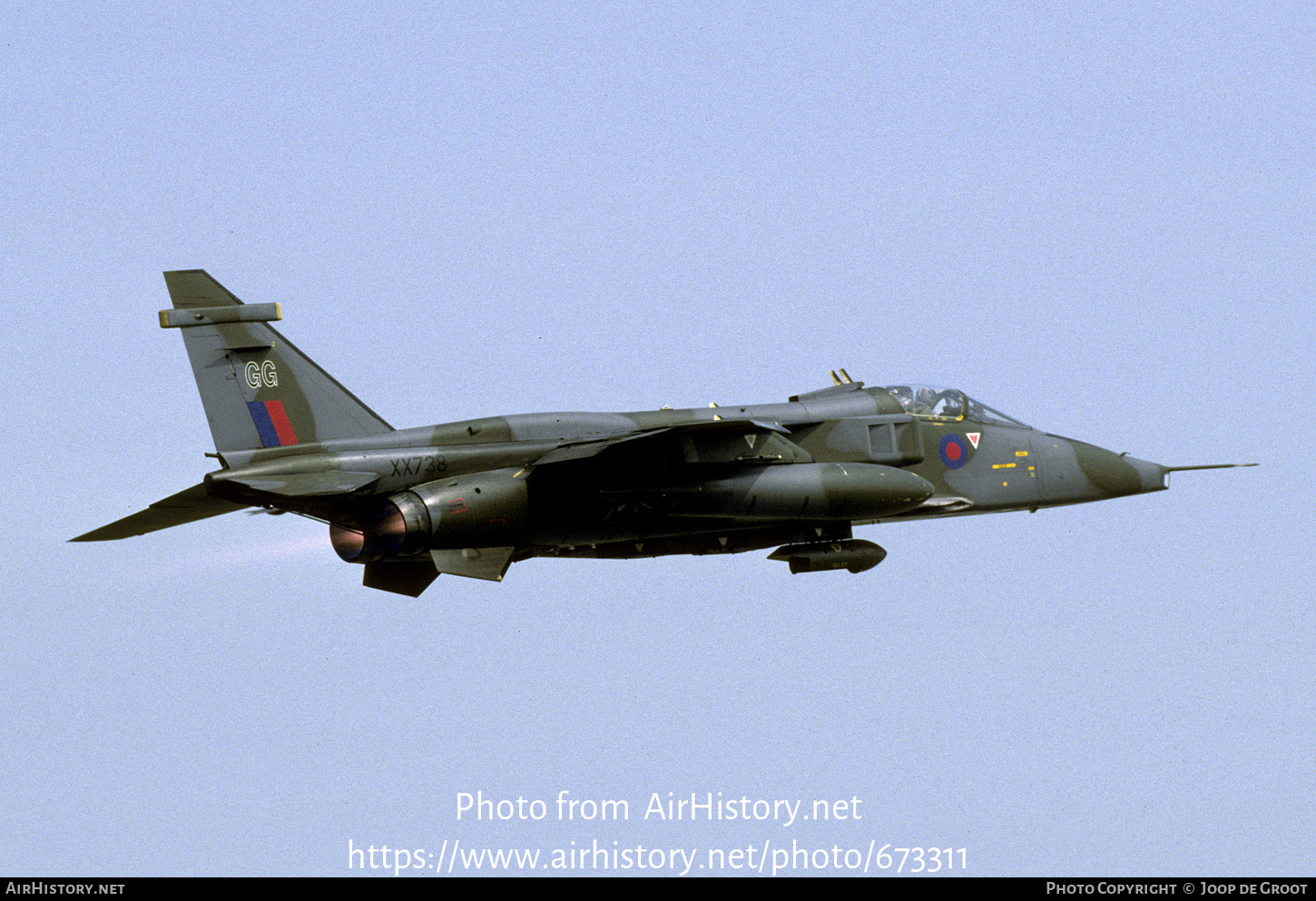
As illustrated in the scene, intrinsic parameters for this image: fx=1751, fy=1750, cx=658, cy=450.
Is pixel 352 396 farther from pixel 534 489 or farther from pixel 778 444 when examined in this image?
pixel 778 444

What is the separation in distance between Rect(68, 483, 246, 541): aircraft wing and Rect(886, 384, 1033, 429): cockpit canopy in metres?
8.51

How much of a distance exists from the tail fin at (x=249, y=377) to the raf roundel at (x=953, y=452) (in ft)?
24.5

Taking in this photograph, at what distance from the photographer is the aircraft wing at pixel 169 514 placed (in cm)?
1955

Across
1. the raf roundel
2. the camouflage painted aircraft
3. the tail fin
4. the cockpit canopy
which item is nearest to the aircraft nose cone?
the cockpit canopy

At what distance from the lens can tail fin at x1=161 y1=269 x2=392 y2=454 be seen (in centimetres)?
1944

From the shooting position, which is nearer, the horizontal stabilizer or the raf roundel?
the horizontal stabilizer

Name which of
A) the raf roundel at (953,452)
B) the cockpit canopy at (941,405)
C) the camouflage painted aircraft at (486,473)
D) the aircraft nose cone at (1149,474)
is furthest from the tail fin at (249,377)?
the aircraft nose cone at (1149,474)

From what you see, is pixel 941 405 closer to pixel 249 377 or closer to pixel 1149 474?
pixel 1149 474

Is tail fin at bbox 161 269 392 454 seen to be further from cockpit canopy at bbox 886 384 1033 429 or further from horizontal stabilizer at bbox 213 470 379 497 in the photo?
cockpit canopy at bbox 886 384 1033 429

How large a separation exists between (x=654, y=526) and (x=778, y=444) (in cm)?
179

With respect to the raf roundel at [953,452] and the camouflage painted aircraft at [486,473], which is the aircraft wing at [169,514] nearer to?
the camouflage painted aircraft at [486,473]

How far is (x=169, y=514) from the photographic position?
1992 cm

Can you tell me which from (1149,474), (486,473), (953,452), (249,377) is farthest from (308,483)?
(1149,474)

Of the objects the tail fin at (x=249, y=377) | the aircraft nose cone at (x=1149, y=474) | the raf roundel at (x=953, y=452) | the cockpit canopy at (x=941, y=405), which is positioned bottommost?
the aircraft nose cone at (x=1149, y=474)
